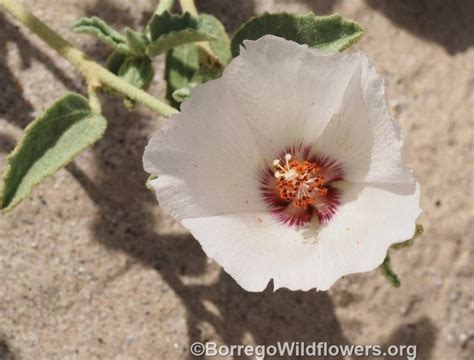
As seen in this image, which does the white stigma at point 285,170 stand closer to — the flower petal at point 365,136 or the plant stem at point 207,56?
the flower petal at point 365,136

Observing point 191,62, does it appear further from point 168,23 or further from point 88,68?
point 88,68

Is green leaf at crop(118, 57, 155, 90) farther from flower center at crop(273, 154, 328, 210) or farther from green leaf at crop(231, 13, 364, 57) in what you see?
flower center at crop(273, 154, 328, 210)

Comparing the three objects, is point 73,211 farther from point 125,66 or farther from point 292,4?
point 292,4

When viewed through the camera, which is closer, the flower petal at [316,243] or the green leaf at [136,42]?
the flower petal at [316,243]

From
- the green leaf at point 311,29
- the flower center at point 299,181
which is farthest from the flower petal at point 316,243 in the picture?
the green leaf at point 311,29

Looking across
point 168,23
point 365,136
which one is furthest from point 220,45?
point 365,136

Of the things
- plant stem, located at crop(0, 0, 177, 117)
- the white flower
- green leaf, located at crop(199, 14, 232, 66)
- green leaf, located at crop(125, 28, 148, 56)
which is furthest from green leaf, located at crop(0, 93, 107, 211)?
green leaf, located at crop(199, 14, 232, 66)

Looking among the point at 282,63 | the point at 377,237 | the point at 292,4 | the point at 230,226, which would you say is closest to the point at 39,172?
the point at 230,226
